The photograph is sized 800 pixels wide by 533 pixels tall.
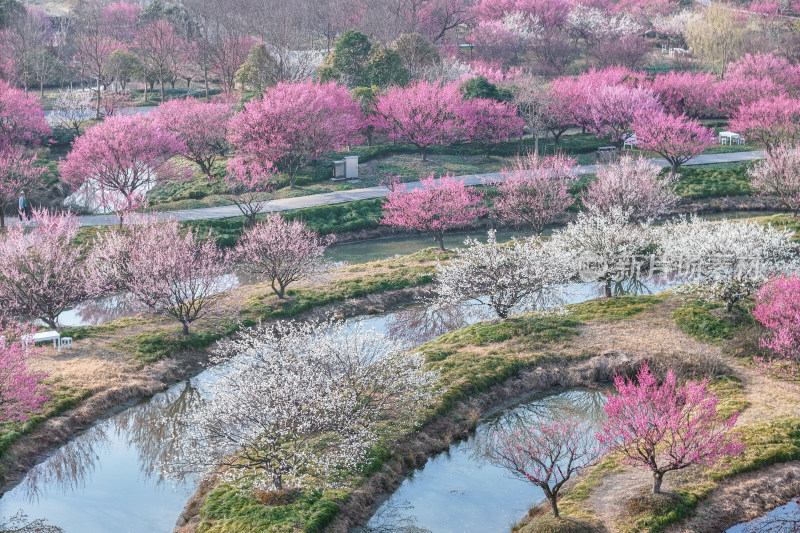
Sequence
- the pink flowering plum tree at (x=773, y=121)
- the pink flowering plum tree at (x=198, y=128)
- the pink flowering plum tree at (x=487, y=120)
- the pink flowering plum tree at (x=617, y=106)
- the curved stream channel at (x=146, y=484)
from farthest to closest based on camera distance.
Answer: the pink flowering plum tree at (x=617, y=106)
the pink flowering plum tree at (x=487, y=120)
the pink flowering plum tree at (x=773, y=121)
the pink flowering plum tree at (x=198, y=128)
the curved stream channel at (x=146, y=484)

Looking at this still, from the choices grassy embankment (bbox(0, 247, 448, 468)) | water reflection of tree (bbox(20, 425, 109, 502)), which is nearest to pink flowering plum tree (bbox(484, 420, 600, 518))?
water reflection of tree (bbox(20, 425, 109, 502))

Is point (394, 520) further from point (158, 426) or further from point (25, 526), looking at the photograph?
point (158, 426)


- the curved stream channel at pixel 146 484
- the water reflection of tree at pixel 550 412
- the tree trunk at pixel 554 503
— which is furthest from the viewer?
the water reflection of tree at pixel 550 412

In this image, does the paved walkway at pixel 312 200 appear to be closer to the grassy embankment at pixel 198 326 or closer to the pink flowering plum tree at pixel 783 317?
the grassy embankment at pixel 198 326

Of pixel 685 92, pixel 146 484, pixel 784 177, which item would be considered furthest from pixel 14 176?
pixel 685 92

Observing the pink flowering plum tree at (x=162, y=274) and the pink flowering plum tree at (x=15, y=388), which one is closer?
the pink flowering plum tree at (x=15, y=388)

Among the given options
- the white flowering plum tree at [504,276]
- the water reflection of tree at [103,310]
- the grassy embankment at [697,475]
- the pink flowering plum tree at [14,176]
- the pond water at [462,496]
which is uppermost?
the pink flowering plum tree at [14,176]

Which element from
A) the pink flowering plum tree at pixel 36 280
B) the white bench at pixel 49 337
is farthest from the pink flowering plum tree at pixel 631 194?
the white bench at pixel 49 337
